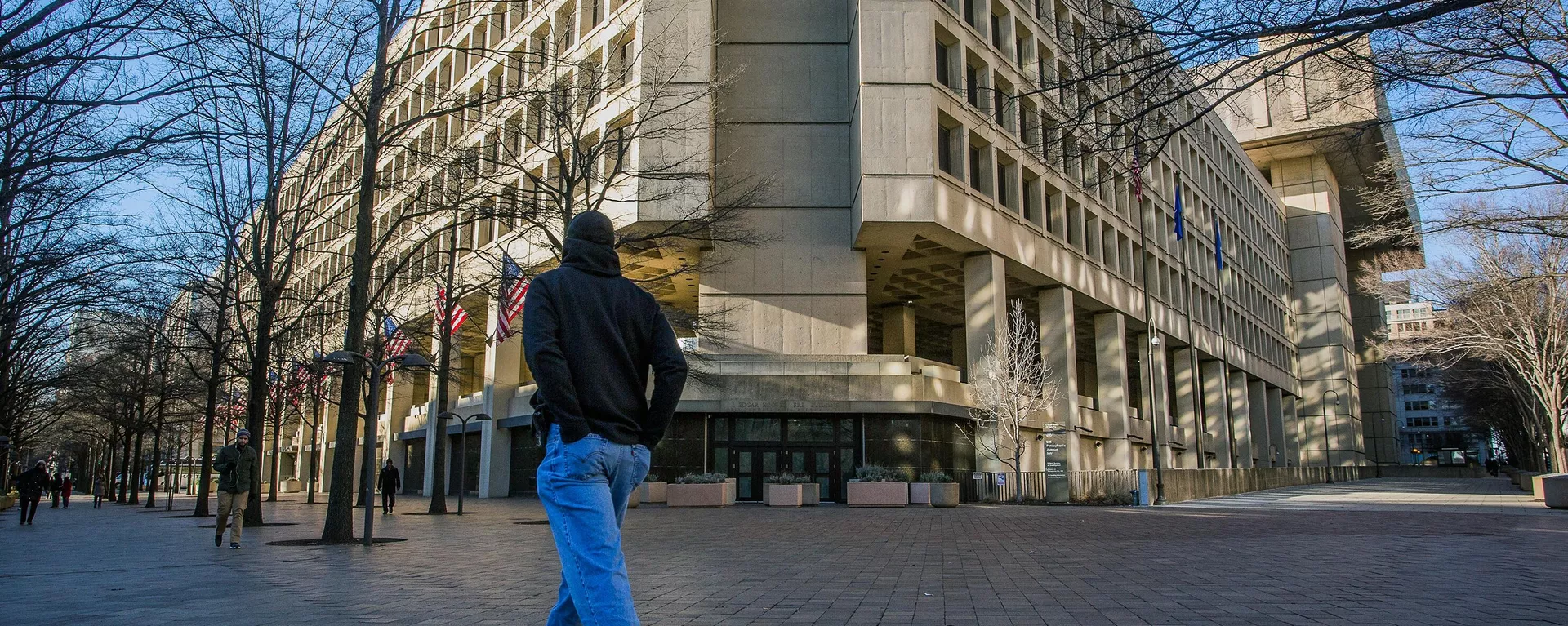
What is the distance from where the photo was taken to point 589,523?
340cm

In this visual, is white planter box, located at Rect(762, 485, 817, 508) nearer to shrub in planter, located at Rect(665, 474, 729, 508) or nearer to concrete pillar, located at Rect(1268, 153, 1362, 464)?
shrub in planter, located at Rect(665, 474, 729, 508)

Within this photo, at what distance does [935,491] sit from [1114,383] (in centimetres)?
1989

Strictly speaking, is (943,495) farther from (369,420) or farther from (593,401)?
(593,401)

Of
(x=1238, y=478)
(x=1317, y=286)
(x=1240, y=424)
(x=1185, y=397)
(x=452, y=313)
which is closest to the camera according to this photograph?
(x=452, y=313)

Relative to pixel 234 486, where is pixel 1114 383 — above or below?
above

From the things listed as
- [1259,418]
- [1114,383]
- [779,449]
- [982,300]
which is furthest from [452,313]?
[1259,418]

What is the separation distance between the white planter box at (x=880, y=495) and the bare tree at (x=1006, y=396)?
444 cm

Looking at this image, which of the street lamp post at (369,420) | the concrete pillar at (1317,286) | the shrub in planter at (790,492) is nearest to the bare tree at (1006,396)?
the shrub in planter at (790,492)

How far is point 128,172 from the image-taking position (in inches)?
464

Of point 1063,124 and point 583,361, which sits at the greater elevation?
point 1063,124

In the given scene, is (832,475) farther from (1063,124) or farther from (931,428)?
(1063,124)

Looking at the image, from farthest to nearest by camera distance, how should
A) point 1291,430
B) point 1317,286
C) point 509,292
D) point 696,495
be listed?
point 1317,286 → point 1291,430 → point 696,495 → point 509,292

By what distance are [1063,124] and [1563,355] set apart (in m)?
35.6

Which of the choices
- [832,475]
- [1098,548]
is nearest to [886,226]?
[832,475]
